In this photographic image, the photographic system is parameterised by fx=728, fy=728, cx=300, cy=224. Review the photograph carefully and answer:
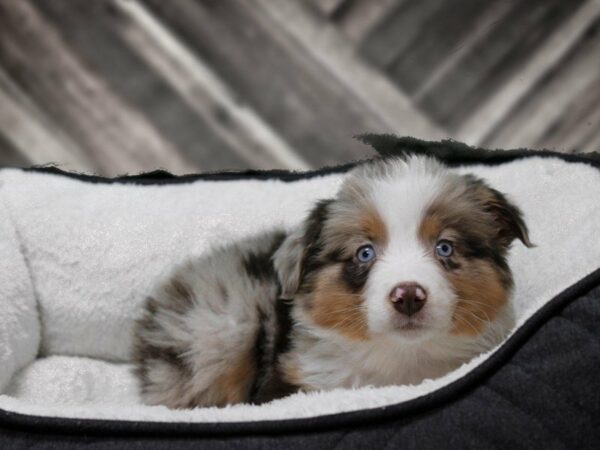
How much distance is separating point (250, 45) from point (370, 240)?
178cm

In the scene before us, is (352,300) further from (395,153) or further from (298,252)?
(395,153)

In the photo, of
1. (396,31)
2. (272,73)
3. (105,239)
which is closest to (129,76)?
(272,73)

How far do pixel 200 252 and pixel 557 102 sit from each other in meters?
1.87

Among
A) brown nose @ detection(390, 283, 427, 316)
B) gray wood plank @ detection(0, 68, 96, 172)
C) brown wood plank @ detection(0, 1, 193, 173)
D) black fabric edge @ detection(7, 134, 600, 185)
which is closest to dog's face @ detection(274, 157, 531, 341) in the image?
brown nose @ detection(390, 283, 427, 316)

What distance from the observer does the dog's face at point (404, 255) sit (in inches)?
77.5

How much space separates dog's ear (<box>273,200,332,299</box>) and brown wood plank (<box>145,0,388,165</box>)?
1.31 m

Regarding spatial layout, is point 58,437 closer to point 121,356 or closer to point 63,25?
point 121,356

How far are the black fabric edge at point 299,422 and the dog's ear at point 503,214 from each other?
42 centimetres

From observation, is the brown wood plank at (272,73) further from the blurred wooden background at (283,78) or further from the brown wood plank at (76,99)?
the brown wood plank at (76,99)

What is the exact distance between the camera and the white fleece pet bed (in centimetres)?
283

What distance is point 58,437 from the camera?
184cm

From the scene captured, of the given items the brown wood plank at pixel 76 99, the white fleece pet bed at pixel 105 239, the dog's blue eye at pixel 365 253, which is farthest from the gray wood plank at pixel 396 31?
the dog's blue eye at pixel 365 253

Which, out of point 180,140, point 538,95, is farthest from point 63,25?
point 538,95

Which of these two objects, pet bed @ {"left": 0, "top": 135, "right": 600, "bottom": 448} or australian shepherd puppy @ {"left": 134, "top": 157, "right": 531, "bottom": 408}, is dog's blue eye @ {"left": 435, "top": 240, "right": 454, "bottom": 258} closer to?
australian shepherd puppy @ {"left": 134, "top": 157, "right": 531, "bottom": 408}
